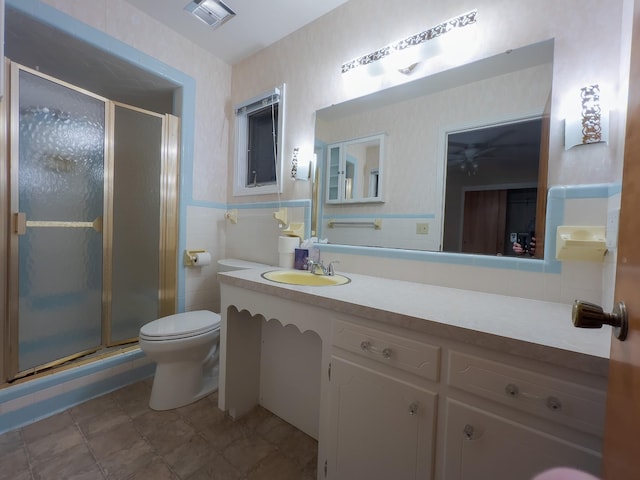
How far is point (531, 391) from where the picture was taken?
628mm

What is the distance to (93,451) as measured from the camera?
1.25 m

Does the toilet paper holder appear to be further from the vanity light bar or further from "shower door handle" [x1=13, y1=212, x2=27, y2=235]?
the vanity light bar

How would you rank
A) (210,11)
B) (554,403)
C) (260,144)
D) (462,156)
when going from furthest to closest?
(260,144), (210,11), (462,156), (554,403)

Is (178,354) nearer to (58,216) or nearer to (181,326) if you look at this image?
(181,326)

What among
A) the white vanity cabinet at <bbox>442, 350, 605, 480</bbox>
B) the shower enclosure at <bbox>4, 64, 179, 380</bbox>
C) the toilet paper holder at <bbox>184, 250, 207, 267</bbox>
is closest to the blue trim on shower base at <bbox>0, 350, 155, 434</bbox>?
the shower enclosure at <bbox>4, 64, 179, 380</bbox>

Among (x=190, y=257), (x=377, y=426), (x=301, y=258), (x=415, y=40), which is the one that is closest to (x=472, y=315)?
(x=377, y=426)

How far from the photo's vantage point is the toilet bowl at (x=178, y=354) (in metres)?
1.46

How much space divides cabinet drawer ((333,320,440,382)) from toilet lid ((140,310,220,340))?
959 mm

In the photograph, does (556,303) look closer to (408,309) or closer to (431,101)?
(408,309)

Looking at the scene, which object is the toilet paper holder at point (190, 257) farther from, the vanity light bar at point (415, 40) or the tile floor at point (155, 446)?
the vanity light bar at point (415, 40)

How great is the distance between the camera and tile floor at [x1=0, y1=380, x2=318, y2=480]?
115cm

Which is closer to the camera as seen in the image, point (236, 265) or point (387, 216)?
point (387, 216)

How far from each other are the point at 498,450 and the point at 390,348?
0.33m

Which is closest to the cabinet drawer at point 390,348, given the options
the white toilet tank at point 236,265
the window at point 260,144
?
the white toilet tank at point 236,265
